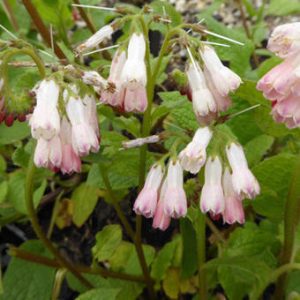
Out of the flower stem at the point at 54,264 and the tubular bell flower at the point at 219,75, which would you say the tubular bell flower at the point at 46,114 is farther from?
the flower stem at the point at 54,264

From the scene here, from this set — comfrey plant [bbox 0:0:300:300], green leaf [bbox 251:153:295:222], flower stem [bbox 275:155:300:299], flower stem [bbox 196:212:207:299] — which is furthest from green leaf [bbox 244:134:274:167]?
flower stem [bbox 196:212:207:299]

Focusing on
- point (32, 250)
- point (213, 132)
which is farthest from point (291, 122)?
point (32, 250)

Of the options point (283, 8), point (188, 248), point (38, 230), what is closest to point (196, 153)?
point (38, 230)

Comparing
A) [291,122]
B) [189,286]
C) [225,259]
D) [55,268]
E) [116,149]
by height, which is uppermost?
[291,122]

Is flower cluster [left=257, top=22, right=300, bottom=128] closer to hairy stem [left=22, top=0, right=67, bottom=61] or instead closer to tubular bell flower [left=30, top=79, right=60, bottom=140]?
tubular bell flower [left=30, top=79, right=60, bottom=140]

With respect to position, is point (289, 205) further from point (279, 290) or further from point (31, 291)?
point (31, 291)

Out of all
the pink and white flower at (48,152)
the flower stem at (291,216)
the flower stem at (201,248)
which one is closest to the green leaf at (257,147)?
the flower stem at (291,216)

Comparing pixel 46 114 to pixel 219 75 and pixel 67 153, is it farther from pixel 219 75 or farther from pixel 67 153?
pixel 219 75
